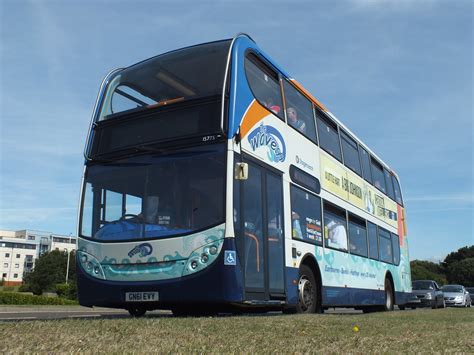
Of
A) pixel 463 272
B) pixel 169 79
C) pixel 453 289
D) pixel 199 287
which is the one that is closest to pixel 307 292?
pixel 199 287

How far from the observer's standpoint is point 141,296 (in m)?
7.33

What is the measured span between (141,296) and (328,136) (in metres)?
6.37

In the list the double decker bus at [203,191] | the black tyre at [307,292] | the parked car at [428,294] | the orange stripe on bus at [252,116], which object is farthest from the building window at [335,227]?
the parked car at [428,294]

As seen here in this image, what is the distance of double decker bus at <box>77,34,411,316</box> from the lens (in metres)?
7.22

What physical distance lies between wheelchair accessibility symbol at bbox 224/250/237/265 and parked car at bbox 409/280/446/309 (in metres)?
20.8

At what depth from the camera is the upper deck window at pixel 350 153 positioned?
12828mm

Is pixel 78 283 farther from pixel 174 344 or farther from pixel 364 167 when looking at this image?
pixel 364 167

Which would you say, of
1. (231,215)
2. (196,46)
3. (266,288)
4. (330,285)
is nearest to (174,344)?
(231,215)

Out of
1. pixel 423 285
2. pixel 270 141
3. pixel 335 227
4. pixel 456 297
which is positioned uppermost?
pixel 270 141

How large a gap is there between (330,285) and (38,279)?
52297 millimetres

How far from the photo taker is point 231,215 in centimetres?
715

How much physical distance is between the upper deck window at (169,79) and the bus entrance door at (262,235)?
155 centimetres

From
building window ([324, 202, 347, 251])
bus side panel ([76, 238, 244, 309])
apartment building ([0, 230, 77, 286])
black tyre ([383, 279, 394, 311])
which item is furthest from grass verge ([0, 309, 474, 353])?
apartment building ([0, 230, 77, 286])

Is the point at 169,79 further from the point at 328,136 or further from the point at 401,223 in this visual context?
the point at 401,223
